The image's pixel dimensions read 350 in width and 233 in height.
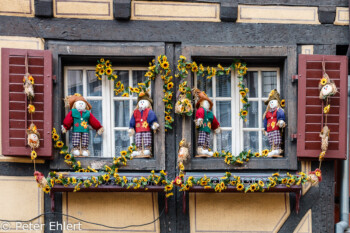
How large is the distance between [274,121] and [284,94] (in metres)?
0.37

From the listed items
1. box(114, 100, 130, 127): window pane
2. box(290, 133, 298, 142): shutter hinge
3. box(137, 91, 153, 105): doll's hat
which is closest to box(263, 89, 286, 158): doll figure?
box(290, 133, 298, 142): shutter hinge

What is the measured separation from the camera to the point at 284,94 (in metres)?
7.81

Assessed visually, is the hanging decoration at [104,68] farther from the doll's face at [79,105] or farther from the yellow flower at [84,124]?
the yellow flower at [84,124]

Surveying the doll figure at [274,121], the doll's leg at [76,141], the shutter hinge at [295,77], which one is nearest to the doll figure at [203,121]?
the doll figure at [274,121]

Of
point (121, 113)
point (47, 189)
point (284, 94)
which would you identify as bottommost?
point (47, 189)

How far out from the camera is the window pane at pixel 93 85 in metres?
7.89

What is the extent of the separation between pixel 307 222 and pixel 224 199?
3.37ft

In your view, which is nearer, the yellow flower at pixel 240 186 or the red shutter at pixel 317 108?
the yellow flower at pixel 240 186

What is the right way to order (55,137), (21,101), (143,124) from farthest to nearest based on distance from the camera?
(143,124) → (55,137) → (21,101)

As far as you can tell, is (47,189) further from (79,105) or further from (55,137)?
(79,105)

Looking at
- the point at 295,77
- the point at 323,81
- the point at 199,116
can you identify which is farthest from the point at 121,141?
the point at 323,81

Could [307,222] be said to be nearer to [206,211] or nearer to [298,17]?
[206,211]

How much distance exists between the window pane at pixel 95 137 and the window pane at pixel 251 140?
1760 millimetres

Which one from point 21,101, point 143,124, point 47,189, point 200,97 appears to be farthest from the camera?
point 200,97
